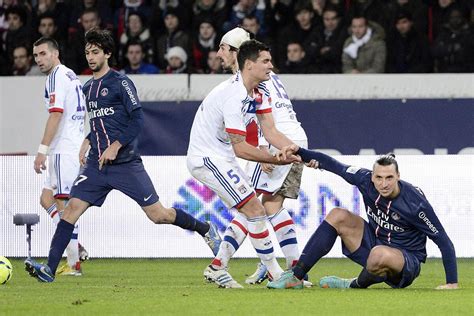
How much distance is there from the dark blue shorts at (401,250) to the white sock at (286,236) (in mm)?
1098

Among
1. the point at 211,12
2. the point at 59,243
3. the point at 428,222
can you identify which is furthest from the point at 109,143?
the point at 211,12

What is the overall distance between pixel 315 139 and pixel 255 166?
5109 millimetres

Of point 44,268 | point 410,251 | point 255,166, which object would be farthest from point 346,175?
point 44,268

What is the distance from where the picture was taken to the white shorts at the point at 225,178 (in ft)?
32.9

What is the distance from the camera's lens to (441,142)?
16.3 meters

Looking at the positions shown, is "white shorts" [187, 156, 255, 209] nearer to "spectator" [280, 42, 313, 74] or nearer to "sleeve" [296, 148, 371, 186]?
"sleeve" [296, 148, 371, 186]

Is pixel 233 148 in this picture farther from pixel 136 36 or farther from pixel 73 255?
pixel 136 36

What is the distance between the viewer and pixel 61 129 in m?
12.8

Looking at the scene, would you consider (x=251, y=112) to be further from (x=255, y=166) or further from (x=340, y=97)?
(x=340, y=97)

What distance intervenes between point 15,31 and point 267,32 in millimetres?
3856

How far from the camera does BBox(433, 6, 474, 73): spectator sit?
1695 cm

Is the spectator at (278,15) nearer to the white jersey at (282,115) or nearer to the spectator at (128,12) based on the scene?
the spectator at (128,12)

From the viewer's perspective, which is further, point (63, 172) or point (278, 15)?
point (278, 15)

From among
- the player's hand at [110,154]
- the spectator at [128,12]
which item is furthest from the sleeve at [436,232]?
the spectator at [128,12]
